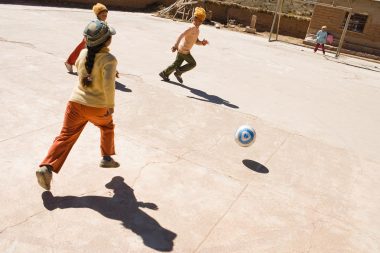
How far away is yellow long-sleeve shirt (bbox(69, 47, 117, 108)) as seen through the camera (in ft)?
11.7

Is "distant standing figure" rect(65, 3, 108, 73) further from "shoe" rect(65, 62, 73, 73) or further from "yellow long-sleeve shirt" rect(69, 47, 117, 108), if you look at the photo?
"yellow long-sleeve shirt" rect(69, 47, 117, 108)

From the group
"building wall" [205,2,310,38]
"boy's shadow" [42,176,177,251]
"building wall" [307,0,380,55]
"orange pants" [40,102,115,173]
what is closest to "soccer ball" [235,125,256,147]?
"boy's shadow" [42,176,177,251]

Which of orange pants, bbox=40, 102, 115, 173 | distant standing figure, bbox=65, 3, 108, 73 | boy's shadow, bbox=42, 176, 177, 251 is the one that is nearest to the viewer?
boy's shadow, bbox=42, 176, 177, 251

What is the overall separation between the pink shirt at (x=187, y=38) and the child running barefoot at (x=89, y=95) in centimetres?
447

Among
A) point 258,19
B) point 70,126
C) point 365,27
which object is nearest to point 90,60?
point 70,126

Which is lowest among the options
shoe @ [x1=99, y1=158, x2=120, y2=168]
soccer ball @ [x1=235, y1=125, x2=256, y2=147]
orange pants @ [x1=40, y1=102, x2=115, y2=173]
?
shoe @ [x1=99, y1=158, x2=120, y2=168]

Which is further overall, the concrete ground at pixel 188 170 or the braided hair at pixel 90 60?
the braided hair at pixel 90 60

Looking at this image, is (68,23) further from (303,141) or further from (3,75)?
(303,141)

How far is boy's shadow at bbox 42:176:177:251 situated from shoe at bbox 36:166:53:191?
181 millimetres

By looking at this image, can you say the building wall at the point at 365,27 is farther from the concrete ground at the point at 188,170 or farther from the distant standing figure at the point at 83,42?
the distant standing figure at the point at 83,42

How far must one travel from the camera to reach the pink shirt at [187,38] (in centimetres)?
786

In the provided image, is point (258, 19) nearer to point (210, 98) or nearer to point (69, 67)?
point (210, 98)

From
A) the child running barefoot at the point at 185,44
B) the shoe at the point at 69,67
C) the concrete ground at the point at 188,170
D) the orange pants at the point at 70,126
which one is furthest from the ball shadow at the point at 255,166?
the shoe at the point at 69,67

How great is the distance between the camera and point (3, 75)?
22.6ft
